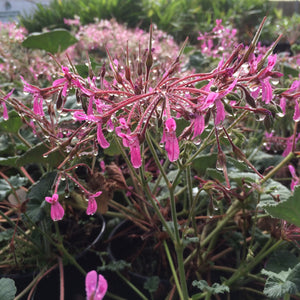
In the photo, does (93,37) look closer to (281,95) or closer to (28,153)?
(28,153)

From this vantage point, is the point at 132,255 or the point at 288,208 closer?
the point at 288,208

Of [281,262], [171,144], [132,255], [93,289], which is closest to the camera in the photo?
[93,289]

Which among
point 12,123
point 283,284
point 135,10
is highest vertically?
point 135,10

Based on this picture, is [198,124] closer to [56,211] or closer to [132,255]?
[56,211]

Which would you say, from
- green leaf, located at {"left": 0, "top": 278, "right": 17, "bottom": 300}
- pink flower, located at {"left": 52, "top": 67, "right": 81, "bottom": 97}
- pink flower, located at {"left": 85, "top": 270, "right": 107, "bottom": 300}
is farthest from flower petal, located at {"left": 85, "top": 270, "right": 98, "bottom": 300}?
green leaf, located at {"left": 0, "top": 278, "right": 17, "bottom": 300}

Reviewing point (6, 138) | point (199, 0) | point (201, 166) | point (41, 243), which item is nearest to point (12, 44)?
point (6, 138)

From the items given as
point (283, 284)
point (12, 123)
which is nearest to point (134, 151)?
point (283, 284)

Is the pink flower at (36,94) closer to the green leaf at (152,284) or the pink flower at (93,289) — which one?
the pink flower at (93,289)
